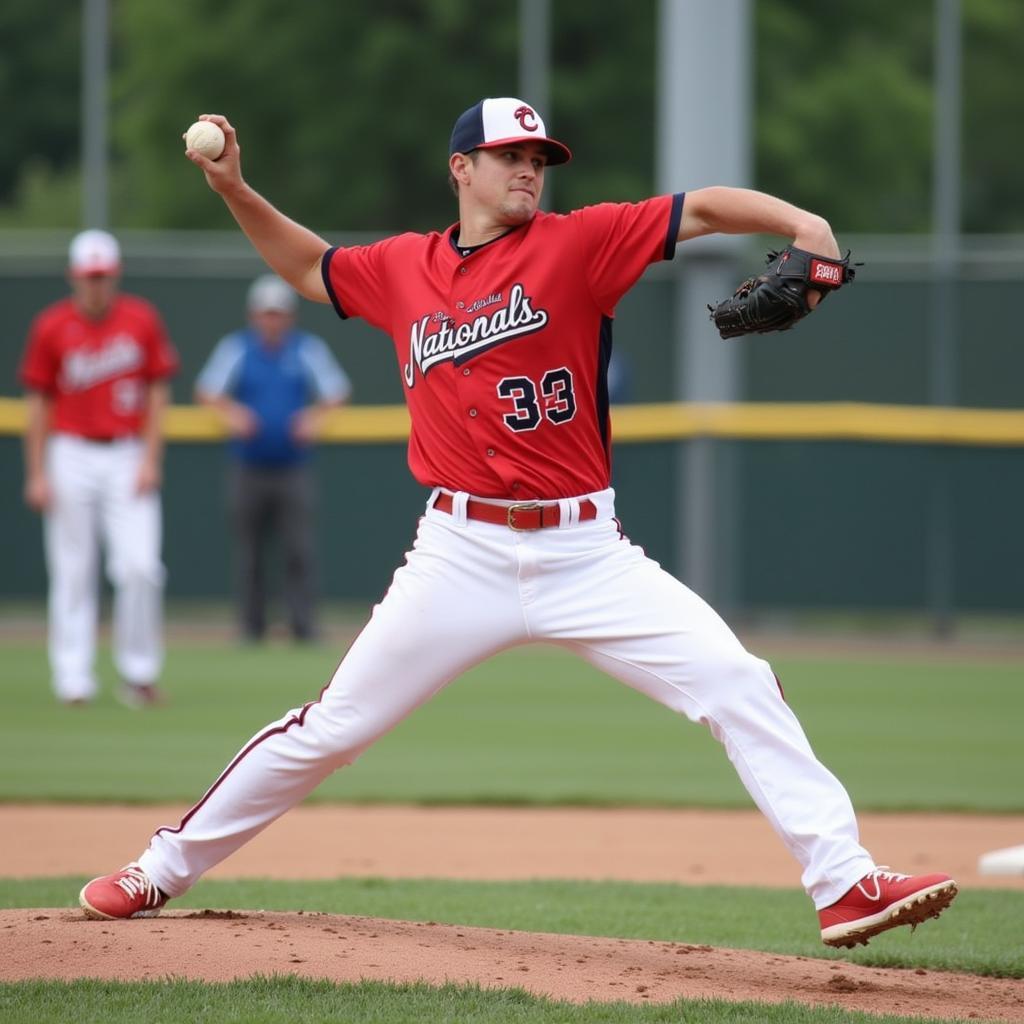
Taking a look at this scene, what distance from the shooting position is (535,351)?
184 inches

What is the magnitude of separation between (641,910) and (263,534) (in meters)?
8.80

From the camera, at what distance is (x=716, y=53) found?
632 inches

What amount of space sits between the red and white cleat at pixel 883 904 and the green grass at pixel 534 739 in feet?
11.6

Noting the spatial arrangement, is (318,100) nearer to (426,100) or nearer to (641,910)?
(426,100)

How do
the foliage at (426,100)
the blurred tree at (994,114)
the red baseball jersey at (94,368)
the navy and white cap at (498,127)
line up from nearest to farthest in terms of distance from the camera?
the navy and white cap at (498,127) → the red baseball jersey at (94,368) → the foliage at (426,100) → the blurred tree at (994,114)

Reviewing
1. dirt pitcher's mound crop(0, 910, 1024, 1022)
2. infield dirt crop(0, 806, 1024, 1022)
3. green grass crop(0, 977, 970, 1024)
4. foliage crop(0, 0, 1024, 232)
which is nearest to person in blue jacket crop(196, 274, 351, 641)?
foliage crop(0, 0, 1024, 232)

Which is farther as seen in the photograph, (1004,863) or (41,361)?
(41,361)

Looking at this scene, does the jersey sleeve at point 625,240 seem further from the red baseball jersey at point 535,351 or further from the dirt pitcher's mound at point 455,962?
the dirt pitcher's mound at point 455,962

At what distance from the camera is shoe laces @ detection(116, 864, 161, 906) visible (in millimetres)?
4816

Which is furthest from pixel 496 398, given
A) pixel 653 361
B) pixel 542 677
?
pixel 653 361

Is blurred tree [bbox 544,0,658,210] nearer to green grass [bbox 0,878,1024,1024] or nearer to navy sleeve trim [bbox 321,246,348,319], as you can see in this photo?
green grass [bbox 0,878,1024,1024]

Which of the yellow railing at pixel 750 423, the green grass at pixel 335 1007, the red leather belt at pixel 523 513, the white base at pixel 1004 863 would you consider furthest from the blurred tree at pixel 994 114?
the green grass at pixel 335 1007

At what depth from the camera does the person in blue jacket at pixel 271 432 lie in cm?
1382

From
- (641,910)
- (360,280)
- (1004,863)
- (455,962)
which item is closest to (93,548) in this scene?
(641,910)
